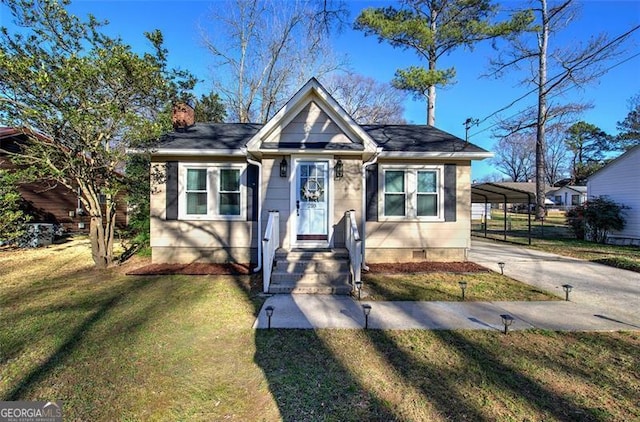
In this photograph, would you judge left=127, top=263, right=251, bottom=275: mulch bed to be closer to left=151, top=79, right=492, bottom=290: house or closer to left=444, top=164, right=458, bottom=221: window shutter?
left=151, top=79, right=492, bottom=290: house

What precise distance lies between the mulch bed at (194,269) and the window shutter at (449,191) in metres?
5.92

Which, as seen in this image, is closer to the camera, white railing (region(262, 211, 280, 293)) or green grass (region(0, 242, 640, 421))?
green grass (region(0, 242, 640, 421))

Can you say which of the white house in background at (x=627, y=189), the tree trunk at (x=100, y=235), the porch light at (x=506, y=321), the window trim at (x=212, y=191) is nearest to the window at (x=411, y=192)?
the window trim at (x=212, y=191)

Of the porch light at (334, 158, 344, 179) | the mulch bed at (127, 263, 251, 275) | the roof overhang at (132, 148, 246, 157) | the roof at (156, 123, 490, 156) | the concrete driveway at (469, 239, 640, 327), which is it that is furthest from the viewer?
the roof at (156, 123, 490, 156)

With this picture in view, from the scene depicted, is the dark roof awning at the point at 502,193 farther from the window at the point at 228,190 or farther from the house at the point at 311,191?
the window at the point at 228,190

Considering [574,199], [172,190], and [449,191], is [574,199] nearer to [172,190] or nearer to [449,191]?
[449,191]

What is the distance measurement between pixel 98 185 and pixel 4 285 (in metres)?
2.90

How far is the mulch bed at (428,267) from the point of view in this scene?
7844 mm

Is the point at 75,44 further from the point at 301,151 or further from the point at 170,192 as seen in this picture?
the point at 301,151

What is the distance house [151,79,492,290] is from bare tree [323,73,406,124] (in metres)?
16.5

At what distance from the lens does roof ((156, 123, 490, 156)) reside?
326 inches

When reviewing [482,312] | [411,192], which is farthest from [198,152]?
[482,312]

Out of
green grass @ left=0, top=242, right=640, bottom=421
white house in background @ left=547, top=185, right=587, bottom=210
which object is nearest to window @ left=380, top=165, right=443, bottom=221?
green grass @ left=0, top=242, right=640, bottom=421

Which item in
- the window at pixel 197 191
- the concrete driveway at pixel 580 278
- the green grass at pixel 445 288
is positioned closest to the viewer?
the concrete driveway at pixel 580 278
